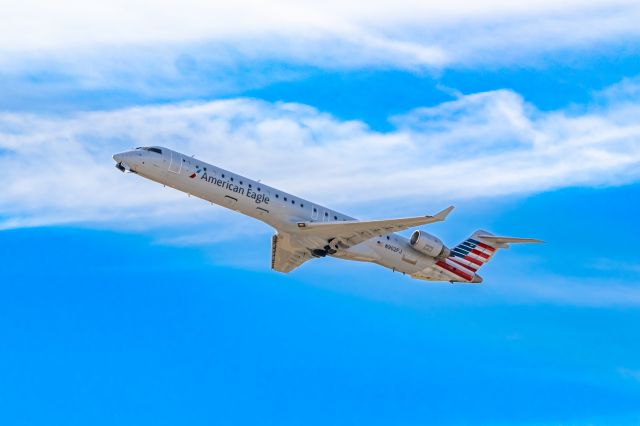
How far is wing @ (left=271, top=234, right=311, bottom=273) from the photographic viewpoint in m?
59.3

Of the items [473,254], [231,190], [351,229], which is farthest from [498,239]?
[231,190]

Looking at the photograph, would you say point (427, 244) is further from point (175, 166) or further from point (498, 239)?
point (175, 166)

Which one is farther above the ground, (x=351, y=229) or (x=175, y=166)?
(x=175, y=166)

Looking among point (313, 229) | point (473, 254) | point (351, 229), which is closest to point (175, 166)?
point (313, 229)

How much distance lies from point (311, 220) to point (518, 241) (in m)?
12.4

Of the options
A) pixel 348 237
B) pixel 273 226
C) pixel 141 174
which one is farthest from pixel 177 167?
pixel 348 237

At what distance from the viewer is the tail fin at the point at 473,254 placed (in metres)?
63.5

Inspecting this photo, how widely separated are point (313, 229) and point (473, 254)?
502 inches

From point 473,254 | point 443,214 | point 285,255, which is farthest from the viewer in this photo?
point 473,254

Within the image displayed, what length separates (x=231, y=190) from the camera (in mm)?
55062

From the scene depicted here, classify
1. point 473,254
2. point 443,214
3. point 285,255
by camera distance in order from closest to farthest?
point 443,214
point 285,255
point 473,254

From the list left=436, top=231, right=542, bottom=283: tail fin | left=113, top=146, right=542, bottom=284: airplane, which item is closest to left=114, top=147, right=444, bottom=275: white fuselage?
left=113, top=146, right=542, bottom=284: airplane

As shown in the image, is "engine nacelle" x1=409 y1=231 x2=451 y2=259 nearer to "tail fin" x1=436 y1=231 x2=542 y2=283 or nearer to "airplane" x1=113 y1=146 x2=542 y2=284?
"airplane" x1=113 y1=146 x2=542 y2=284

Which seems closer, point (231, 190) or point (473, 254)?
point (231, 190)
